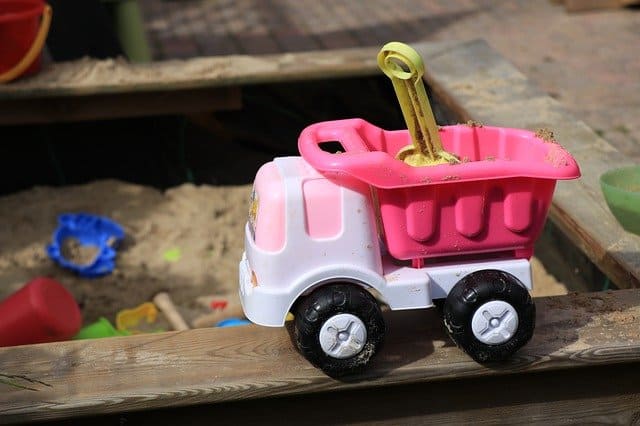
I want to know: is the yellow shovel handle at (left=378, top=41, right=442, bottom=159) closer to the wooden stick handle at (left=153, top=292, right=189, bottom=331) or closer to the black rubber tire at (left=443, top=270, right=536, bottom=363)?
the black rubber tire at (left=443, top=270, right=536, bottom=363)

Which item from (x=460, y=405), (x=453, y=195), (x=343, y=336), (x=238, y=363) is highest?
(x=453, y=195)

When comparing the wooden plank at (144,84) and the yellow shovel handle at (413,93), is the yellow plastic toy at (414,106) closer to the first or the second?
the yellow shovel handle at (413,93)

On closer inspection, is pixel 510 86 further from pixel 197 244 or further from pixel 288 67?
pixel 197 244

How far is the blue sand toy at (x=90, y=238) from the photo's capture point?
3.43 meters

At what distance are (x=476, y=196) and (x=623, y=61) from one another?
3524 mm

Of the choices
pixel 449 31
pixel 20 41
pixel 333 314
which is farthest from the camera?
pixel 449 31

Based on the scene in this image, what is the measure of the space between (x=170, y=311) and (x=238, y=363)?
1.32m

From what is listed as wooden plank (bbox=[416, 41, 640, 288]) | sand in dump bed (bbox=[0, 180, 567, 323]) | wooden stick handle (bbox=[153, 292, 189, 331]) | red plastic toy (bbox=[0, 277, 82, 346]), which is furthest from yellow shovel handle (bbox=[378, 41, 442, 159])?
wooden stick handle (bbox=[153, 292, 189, 331])

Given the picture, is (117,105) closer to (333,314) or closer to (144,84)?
(144,84)

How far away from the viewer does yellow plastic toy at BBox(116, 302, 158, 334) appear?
3.09 metres

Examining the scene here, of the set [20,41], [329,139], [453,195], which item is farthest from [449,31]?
[453,195]

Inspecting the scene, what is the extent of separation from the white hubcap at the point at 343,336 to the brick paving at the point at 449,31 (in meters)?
2.77

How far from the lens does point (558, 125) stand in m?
3.12

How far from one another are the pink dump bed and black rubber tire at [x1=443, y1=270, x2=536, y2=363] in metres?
0.07
